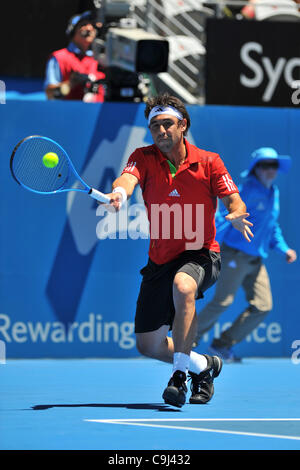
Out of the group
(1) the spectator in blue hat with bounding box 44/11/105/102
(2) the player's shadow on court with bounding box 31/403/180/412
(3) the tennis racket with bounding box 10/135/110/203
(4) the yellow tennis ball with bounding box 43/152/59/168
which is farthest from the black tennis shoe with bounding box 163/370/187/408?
(1) the spectator in blue hat with bounding box 44/11/105/102

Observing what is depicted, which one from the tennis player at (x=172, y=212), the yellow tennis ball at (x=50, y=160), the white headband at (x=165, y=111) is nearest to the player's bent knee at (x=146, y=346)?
the tennis player at (x=172, y=212)

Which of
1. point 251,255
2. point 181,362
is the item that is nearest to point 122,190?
point 181,362

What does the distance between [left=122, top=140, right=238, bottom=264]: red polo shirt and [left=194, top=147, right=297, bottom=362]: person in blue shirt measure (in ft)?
9.86

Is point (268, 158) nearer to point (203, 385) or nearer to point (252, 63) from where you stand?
point (252, 63)

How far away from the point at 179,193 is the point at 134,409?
136cm

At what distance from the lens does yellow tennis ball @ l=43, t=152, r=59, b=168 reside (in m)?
6.74

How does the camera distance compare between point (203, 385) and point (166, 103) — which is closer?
point (166, 103)

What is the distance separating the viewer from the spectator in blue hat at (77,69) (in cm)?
1098

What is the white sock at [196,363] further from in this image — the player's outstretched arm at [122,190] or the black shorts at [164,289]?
the player's outstretched arm at [122,190]

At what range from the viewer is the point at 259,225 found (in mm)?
10078

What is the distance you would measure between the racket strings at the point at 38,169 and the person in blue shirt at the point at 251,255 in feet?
10.9

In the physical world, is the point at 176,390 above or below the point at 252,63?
below

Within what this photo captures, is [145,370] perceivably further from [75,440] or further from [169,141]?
[75,440]

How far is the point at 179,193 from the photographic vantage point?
6957mm
